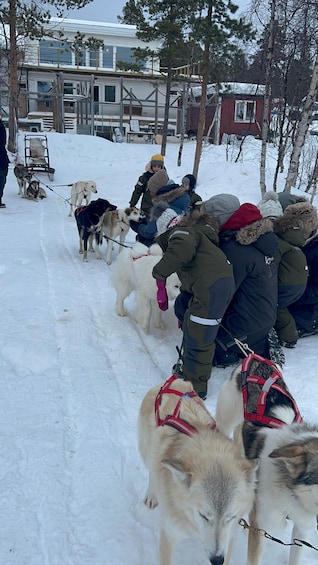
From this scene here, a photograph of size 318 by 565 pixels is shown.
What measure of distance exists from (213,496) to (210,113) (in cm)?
2659

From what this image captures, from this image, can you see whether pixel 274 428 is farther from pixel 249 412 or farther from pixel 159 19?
pixel 159 19

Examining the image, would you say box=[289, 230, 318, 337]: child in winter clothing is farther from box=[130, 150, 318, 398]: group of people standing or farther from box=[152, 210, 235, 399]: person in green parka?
box=[152, 210, 235, 399]: person in green parka

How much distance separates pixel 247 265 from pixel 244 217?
1.20 feet

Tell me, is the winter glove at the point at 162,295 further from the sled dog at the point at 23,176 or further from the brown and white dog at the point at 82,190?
the sled dog at the point at 23,176

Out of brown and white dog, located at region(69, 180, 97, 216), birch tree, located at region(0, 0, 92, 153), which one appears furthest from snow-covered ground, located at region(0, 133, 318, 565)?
birch tree, located at region(0, 0, 92, 153)

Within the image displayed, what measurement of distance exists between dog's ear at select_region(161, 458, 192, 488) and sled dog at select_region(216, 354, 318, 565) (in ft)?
1.13

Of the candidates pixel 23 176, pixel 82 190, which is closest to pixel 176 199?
pixel 82 190

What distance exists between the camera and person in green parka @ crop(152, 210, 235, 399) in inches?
124

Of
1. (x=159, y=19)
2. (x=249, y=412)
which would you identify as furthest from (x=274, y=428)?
(x=159, y=19)

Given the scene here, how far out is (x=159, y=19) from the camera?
52.4 ft

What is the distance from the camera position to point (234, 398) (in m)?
2.41

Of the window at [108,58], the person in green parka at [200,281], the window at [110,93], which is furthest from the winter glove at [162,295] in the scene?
the window at [108,58]

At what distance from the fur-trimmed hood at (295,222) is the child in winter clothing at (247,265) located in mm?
478

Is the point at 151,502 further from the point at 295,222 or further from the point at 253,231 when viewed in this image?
the point at 295,222
